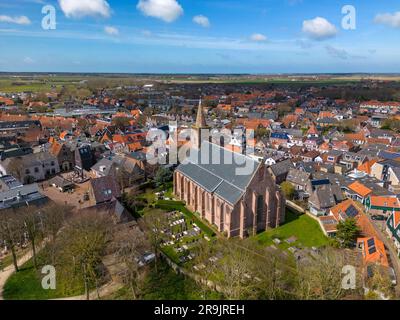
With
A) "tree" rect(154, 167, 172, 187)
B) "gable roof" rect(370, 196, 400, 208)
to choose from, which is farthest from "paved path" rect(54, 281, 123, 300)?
"gable roof" rect(370, 196, 400, 208)

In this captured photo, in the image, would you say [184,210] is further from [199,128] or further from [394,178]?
[394,178]

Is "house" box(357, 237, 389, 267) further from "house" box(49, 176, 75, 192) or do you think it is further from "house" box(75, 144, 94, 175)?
"house" box(75, 144, 94, 175)

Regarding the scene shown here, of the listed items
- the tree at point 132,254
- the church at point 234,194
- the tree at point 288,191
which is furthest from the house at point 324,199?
the tree at point 132,254

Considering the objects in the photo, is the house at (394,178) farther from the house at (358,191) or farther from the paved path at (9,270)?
the paved path at (9,270)

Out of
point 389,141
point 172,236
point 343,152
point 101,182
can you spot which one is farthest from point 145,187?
point 389,141

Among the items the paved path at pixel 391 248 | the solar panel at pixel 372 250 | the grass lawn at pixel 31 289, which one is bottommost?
the grass lawn at pixel 31 289
